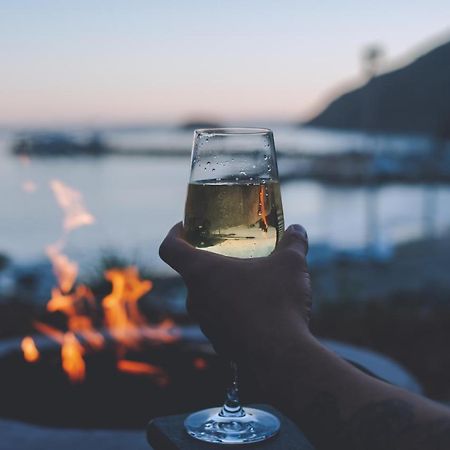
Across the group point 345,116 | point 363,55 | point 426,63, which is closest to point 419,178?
point 345,116

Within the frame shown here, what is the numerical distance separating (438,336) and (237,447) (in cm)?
550

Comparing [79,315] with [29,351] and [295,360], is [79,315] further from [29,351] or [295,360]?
[295,360]

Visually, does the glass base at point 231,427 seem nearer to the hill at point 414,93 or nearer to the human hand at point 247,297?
the human hand at point 247,297

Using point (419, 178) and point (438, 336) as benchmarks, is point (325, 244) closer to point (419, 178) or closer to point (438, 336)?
point (438, 336)

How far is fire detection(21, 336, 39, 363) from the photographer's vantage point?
13.5 feet

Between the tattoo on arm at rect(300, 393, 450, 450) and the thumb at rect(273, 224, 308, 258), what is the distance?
37cm

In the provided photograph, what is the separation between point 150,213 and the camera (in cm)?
4428

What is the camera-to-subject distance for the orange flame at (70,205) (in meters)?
5.31

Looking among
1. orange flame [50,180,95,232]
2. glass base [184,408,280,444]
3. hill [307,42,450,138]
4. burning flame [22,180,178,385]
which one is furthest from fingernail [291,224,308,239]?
hill [307,42,450,138]

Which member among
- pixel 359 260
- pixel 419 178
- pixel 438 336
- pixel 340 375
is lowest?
pixel 419 178

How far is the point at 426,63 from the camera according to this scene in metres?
63.1

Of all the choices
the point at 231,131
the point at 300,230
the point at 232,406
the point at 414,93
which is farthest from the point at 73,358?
the point at 414,93

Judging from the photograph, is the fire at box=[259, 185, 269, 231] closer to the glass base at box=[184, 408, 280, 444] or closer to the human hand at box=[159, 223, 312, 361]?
the human hand at box=[159, 223, 312, 361]

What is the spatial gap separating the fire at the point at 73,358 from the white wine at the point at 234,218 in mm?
2219
